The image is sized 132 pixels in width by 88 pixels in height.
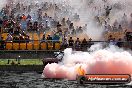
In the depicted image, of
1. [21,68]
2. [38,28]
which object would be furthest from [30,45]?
[21,68]

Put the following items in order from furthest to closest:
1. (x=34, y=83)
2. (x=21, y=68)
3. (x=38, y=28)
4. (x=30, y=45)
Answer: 1. (x=38, y=28)
2. (x=30, y=45)
3. (x=21, y=68)
4. (x=34, y=83)

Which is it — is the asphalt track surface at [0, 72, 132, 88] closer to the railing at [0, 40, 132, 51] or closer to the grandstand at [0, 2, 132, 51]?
the railing at [0, 40, 132, 51]

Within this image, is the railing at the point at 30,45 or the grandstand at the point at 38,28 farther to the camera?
the grandstand at the point at 38,28

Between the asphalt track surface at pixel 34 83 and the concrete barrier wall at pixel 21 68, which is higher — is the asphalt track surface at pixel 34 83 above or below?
below

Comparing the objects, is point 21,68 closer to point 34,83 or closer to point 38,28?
point 38,28

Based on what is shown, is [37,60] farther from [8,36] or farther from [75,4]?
[75,4]

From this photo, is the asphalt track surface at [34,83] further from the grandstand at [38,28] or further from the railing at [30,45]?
the grandstand at [38,28]

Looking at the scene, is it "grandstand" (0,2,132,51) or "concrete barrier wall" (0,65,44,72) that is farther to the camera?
"grandstand" (0,2,132,51)

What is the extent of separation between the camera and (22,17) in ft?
148

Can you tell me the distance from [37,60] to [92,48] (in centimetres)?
471

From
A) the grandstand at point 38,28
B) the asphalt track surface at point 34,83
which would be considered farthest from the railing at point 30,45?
the asphalt track surface at point 34,83

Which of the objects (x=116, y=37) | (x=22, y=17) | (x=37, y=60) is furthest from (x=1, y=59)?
(x=116, y=37)

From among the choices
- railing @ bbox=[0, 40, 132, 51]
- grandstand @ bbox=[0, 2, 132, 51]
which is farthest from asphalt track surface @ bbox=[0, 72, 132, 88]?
grandstand @ bbox=[0, 2, 132, 51]

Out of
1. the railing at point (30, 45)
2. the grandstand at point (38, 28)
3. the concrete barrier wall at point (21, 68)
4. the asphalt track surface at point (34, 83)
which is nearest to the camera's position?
the asphalt track surface at point (34, 83)
